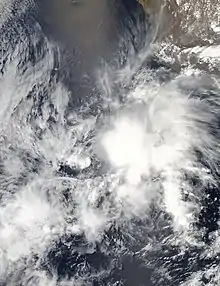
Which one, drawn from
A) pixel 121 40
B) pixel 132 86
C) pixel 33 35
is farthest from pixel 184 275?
pixel 33 35

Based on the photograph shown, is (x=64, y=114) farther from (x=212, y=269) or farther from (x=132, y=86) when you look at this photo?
(x=212, y=269)

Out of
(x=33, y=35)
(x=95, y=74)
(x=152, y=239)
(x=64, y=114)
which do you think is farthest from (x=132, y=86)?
(x=152, y=239)

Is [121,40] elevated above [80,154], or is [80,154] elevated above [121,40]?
[121,40]

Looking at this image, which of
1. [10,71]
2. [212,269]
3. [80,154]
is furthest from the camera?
[10,71]

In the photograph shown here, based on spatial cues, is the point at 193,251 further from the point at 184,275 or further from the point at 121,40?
the point at 121,40

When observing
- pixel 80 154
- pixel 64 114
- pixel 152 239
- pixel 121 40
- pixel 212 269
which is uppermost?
pixel 121 40

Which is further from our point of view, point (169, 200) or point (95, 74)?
point (95, 74)

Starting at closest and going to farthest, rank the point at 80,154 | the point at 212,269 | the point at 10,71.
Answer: the point at 212,269 < the point at 80,154 < the point at 10,71
